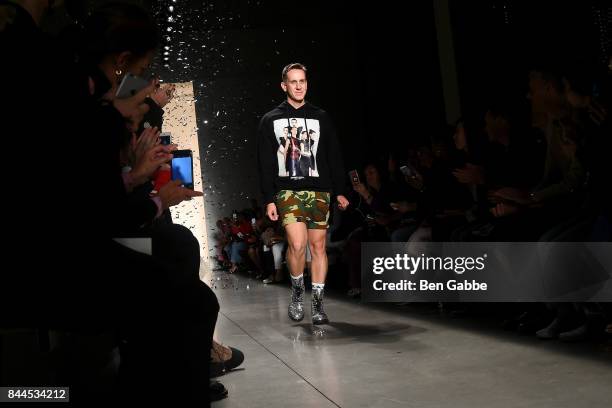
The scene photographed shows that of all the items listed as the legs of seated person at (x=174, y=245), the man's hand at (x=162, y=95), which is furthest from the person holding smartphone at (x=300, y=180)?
the legs of seated person at (x=174, y=245)

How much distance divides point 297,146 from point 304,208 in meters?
0.32

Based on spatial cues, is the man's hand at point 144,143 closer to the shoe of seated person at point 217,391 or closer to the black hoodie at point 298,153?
the shoe of seated person at point 217,391

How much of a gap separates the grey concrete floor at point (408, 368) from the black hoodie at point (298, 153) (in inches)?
27.8

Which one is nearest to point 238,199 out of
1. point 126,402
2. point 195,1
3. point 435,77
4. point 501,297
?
point 195,1

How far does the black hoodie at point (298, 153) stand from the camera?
3.84m

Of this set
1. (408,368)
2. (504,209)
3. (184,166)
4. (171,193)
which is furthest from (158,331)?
(504,209)

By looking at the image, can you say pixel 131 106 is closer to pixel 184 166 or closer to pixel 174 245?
pixel 174 245

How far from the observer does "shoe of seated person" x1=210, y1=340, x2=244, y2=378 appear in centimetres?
240

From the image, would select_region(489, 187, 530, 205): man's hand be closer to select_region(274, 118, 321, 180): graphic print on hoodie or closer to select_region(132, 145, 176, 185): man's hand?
select_region(274, 118, 321, 180): graphic print on hoodie

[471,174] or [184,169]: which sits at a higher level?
[184,169]

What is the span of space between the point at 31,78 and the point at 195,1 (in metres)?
8.74

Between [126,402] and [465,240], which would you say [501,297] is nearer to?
[465,240]

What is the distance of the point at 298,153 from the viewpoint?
3859 millimetres

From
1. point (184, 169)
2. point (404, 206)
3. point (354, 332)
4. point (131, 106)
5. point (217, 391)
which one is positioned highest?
point (131, 106)
